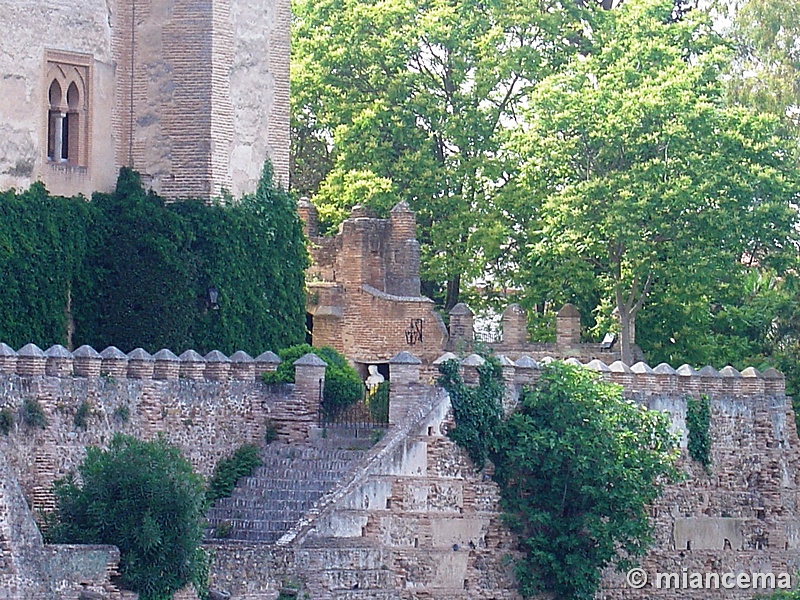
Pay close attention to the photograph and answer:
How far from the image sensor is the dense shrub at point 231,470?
45500mm

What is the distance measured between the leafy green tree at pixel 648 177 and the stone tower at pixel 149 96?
728cm

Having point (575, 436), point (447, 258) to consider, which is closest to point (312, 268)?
point (447, 258)

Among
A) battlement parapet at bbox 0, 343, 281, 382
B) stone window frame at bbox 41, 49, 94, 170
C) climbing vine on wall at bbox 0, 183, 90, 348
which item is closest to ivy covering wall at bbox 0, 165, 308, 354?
climbing vine on wall at bbox 0, 183, 90, 348

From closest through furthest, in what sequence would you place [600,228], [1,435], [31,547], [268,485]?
[31,547]
[1,435]
[268,485]
[600,228]

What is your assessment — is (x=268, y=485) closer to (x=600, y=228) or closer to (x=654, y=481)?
(x=654, y=481)

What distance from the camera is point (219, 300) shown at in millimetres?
49938

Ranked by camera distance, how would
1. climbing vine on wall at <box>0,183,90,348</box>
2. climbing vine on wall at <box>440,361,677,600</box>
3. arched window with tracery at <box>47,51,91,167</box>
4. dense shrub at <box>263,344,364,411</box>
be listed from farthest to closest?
arched window with tracery at <box>47,51,91,167</box>
dense shrub at <box>263,344,364,411</box>
climbing vine on wall at <box>0,183,90,348</box>
climbing vine on wall at <box>440,361,677,600</box>

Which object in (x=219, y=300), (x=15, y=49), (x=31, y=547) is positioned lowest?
(x=31, y=547)

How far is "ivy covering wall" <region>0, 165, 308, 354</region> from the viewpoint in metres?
48.0

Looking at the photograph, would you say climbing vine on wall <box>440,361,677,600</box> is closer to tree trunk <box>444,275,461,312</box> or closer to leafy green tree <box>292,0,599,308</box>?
leafy green tree <box>292,0,599,308</box>

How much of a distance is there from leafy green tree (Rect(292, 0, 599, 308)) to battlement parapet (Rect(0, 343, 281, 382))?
12.3 metres

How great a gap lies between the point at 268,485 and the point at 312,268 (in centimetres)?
1282

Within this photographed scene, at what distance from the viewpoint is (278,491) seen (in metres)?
45.5

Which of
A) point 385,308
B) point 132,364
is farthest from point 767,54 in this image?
point 132,364
